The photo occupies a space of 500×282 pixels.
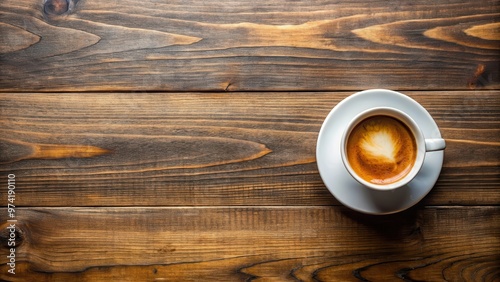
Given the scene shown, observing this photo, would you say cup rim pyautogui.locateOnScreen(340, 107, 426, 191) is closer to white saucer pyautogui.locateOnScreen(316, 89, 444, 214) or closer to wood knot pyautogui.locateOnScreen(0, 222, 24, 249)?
white saucer pyautogui.locateOnScreen(316, 89, 444, 214)

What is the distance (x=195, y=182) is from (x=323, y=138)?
238mm

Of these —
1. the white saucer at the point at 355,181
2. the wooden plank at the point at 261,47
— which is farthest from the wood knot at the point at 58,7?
the white saucer at the point at 355,181

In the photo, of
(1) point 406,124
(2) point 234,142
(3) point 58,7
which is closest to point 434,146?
(1) point 406,124

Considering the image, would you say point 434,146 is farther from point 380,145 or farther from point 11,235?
point 11,235

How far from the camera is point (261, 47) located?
0.99m

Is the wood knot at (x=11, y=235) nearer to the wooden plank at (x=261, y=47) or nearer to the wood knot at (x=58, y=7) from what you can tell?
the wooden plank at (x=261, y=47)

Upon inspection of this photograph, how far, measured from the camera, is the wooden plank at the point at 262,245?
0.98 m

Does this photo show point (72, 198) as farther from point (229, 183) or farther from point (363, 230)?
point (363, 230)

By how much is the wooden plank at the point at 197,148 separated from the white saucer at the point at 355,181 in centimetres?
4

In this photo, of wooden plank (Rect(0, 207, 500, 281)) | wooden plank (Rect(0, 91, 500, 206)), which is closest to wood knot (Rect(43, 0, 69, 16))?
wooden plank (Rect(0, 91, 500, 206))

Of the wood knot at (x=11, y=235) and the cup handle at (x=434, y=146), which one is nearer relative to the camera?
the cup handle at (x=434, y=146)

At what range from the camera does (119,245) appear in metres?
0.99

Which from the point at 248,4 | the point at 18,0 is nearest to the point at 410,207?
the point at 248,4

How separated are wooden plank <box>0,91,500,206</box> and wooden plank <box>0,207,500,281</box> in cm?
3
